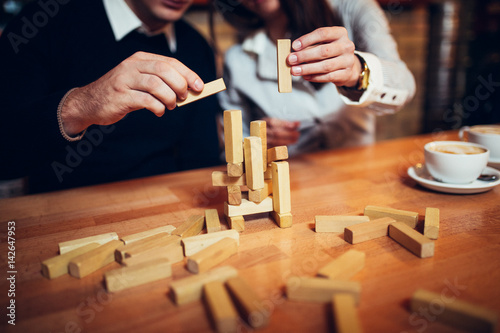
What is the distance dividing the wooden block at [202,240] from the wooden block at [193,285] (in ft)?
0.35

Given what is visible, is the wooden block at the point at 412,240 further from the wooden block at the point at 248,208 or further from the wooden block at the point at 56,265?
the wooden block at the point at 56,265

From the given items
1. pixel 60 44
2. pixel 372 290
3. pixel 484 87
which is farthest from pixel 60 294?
pixel 484 87

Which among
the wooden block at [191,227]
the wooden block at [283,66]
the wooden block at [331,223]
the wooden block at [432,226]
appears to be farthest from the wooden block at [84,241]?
the wooden block at [432,226]

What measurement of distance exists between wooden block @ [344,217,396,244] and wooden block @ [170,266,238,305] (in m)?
0.29

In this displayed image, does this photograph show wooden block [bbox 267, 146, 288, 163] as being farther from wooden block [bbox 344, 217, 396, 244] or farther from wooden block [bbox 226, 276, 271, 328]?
wooden block [bbox 226, 276, 271, 328]

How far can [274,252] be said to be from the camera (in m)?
0.77

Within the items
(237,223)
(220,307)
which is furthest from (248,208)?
(220,307)

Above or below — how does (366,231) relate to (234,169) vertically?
below

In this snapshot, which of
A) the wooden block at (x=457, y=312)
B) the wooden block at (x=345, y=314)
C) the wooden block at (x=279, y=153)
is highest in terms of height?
the wooden block at (x=279, y=153)

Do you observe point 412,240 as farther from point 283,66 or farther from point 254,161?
point 283,66

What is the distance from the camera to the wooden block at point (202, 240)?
0.77 m

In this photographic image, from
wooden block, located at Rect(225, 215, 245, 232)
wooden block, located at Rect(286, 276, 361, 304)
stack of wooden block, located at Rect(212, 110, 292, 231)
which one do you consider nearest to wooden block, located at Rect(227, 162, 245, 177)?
stack of wooden block, located at Rect(212, 110, 292, 231)

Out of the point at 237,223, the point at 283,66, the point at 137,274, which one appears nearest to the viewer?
the point at 137,274

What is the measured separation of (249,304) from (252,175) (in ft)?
1.16
